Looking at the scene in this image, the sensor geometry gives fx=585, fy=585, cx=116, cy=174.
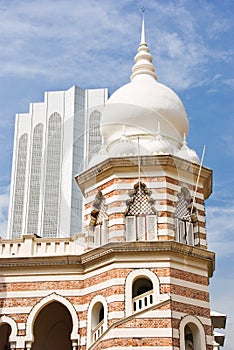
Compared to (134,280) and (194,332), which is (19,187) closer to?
(134,280)

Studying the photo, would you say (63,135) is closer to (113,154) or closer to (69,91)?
(69,91)

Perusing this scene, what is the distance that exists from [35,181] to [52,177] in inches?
110

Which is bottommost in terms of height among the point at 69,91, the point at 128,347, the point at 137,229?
the point at 128,347

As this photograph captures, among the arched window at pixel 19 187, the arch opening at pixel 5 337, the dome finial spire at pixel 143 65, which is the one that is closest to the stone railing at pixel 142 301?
the arch opening at pixel 5 337

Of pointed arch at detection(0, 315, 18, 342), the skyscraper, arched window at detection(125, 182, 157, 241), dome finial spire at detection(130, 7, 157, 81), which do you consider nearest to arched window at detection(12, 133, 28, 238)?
the skyscraper

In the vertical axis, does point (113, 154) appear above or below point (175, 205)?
above

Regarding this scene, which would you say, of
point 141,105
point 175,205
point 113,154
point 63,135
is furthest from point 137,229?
point 63,135

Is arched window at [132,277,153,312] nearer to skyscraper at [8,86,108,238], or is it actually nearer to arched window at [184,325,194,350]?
arched window at [184,325,194,350]

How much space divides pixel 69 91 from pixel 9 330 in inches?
1513

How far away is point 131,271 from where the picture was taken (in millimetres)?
18438

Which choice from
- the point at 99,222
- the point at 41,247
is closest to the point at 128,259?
the point at 99,222

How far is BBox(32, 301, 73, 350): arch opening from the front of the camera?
21.3 metres

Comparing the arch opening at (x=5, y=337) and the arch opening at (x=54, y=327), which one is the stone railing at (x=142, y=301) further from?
the arch opening at (x=5, y=337)

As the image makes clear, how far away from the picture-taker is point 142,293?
62.5ft
